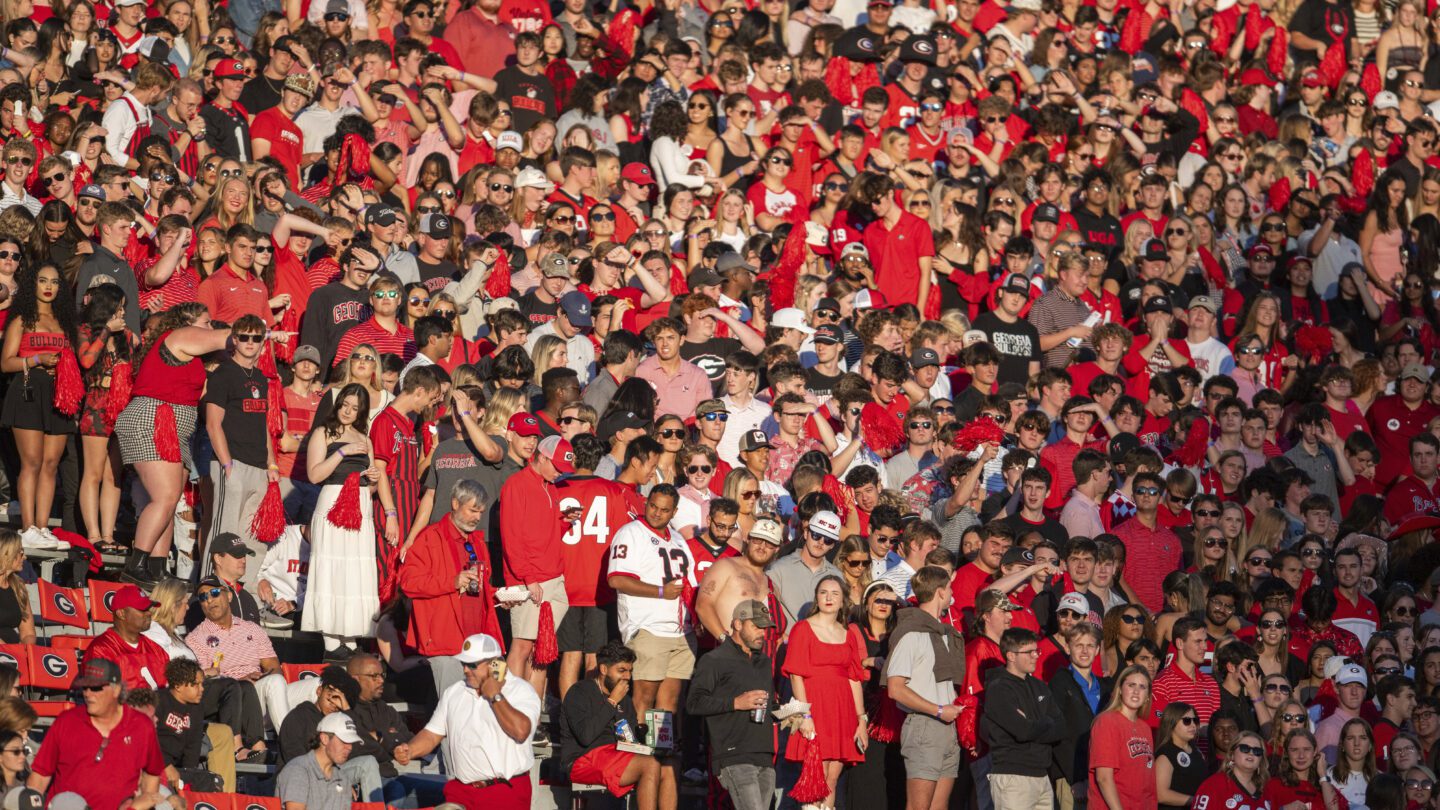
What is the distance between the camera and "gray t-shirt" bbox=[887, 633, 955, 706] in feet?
40.9

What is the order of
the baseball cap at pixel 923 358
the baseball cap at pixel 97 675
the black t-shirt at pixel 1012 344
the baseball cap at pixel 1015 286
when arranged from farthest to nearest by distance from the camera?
the baseball cap at pixel 1015 286, the black t-shirt at pixel 1012 344, the baseball cap at pixel 923 358, the baseball cap at pixel 97 675

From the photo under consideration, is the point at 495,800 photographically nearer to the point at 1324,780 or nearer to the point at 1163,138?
the point at 1324,780

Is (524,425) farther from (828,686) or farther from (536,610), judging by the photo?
(828,686)

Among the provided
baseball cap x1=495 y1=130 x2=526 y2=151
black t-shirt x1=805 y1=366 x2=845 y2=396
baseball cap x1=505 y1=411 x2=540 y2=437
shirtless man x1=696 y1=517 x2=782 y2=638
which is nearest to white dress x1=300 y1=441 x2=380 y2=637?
baseball cap x1=505 y1=411 x2=540 y2=437

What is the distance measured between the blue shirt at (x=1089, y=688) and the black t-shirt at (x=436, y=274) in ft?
17.6

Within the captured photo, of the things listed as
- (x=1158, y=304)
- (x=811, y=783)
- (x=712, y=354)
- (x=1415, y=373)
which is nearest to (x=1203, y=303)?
(x=1158, y=304)

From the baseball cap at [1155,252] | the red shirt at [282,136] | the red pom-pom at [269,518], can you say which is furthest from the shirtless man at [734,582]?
the baseball cap at [1155,252]

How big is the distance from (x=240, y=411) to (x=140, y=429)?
607 millimetres

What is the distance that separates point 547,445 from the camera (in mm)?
13227

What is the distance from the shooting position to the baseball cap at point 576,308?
15.4 metres

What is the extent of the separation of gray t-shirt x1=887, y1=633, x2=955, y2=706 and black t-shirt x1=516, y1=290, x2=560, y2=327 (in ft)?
13.9

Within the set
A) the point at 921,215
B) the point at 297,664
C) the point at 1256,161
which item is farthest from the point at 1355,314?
the point at 297,664

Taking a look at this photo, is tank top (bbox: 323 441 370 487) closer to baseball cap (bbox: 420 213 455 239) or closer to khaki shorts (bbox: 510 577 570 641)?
khaki shorts (bbox: 510 577 570 641)

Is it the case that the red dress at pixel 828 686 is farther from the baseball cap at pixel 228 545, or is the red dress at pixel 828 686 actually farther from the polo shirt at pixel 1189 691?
the baseball cap at pixel 228 545
